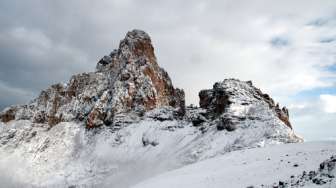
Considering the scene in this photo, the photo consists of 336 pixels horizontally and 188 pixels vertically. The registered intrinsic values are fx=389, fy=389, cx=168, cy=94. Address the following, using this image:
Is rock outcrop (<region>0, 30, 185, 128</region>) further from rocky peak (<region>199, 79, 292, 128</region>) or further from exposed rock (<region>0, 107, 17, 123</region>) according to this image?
rocky peak (<region>199, 79, 292, 128</region>)

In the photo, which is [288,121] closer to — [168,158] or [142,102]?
[168,158]

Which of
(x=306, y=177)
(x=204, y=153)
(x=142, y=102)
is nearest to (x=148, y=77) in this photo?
(x=142, y=102)

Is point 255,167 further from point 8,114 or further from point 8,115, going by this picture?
point 8,114

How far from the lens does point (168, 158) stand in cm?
8462

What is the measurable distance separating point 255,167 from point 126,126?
82723mm

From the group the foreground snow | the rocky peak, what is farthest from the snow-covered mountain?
the foreground snow

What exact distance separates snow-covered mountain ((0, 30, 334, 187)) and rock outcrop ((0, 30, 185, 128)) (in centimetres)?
32

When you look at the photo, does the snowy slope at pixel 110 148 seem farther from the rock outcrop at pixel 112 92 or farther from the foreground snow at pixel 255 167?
the foreground snow at pixel 255 167

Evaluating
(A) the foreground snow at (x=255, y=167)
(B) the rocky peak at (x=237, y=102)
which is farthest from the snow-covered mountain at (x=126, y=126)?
(A) the foreground snow at (x=255, y=167)

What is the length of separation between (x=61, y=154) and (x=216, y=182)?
280 ft

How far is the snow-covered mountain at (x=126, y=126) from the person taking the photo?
260ft

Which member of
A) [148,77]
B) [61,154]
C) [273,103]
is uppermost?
[148,77]

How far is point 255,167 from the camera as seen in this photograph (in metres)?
33.5

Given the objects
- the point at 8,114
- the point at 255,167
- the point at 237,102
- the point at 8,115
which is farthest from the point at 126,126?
the point at 255,167
